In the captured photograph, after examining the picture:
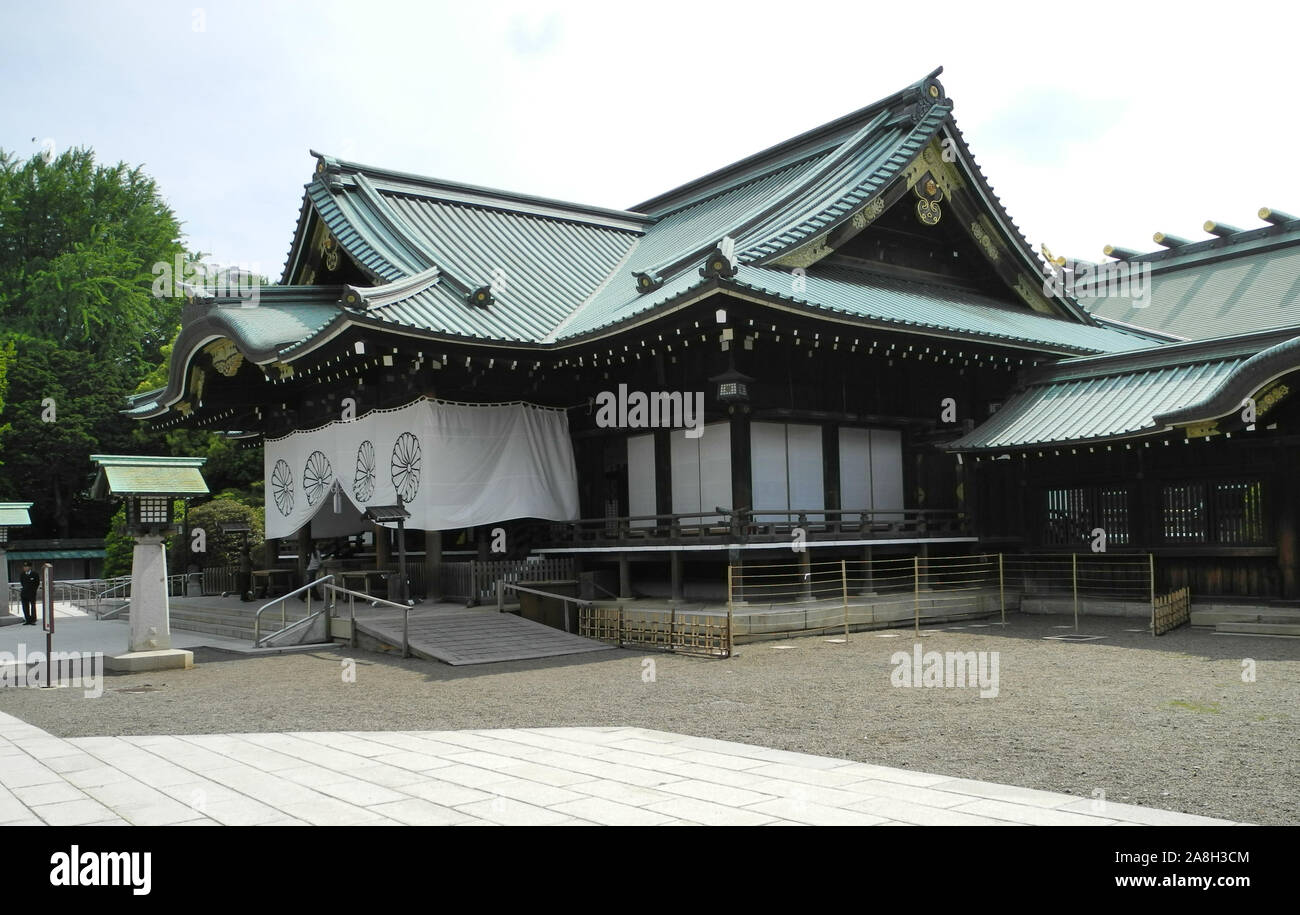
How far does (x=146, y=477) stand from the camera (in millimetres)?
15078

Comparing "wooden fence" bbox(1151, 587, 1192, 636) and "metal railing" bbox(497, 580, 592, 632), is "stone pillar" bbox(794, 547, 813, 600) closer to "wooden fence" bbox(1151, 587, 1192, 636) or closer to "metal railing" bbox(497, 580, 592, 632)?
"metal railing" bbox(497, 580, 592, 632)

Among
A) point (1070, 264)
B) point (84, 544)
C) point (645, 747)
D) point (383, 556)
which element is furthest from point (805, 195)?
point (84, 544)

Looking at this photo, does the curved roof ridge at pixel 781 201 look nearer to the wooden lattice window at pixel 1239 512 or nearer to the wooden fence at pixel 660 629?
the wooden fence at pixel 660 629

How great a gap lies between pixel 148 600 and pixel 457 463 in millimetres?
5727

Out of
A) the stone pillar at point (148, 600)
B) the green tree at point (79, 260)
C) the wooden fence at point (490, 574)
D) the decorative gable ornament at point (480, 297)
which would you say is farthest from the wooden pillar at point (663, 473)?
the green tree at point (79, 260)

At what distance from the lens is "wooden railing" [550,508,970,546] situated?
16875mm

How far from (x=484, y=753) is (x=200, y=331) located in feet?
50.8

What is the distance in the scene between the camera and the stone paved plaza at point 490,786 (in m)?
5.99

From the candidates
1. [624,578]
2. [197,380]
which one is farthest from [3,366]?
[624,578]

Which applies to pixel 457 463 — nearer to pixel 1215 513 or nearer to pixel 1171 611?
pixel 1171 611

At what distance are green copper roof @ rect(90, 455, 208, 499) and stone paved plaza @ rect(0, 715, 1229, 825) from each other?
6425 mm

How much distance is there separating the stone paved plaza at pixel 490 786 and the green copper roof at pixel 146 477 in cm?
643

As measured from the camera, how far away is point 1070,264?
36844 mm

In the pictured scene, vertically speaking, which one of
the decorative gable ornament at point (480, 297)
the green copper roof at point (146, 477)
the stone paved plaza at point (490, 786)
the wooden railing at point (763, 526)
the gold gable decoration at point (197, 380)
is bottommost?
the stone paved plaza at point (490, 786)
